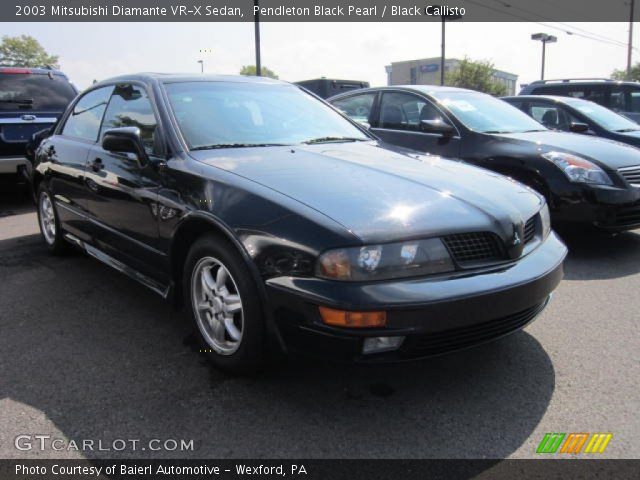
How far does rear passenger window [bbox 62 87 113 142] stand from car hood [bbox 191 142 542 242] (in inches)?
58.5

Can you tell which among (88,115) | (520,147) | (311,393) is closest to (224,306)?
Answer: (311,393)

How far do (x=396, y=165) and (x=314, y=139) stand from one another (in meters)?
0.68

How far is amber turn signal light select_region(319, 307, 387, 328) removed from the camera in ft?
7.07

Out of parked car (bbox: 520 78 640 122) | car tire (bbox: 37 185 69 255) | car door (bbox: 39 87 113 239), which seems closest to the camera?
car door (bbox: 39 87 113 239)

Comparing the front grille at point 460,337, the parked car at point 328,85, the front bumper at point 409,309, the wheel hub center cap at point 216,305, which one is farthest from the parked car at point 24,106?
the parked car at point 328,85

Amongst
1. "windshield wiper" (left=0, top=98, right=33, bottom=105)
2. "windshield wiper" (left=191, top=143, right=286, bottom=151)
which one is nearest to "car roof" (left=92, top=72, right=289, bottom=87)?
"windshield wiper" (left=191, top=143, right=286, bottom=151)

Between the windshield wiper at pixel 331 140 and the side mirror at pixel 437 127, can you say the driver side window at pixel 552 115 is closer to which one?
the side mirror at pixel 437 127

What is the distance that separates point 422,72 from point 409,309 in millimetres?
91692

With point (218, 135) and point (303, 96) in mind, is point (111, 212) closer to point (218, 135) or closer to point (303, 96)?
point (218, 135)

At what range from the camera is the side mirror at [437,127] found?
5395 millimetres

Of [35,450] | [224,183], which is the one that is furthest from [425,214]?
[35,450]

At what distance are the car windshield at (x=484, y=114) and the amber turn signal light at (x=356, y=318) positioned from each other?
3816mm

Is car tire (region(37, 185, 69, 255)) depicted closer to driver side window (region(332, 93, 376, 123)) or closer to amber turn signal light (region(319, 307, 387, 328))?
driver side window (region(332, 93, 376, 123))

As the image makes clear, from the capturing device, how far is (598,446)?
2.18 meters
